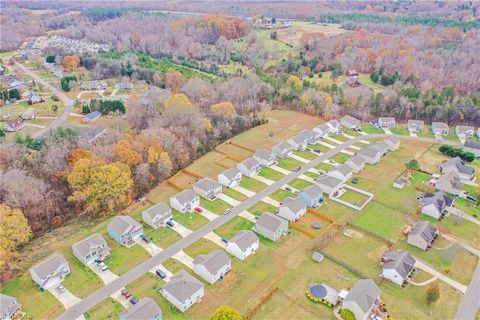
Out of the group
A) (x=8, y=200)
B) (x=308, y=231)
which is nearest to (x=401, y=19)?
(x=308, y=231)

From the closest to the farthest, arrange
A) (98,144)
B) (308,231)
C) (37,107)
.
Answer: (308,231)
(98,144)
(37,107)

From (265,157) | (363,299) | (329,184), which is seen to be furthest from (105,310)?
(265,157)

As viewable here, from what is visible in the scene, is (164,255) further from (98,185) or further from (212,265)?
(98,185)

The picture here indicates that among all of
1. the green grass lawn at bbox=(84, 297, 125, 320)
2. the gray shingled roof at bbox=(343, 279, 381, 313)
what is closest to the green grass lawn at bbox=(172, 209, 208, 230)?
the green grass lawn at bbox=(84, 297, 125, 320)

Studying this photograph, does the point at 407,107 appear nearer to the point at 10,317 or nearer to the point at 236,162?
the point at 236,162

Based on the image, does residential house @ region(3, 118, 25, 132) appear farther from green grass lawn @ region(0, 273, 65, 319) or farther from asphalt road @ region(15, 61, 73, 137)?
green grass lawn @ region(0, 273, 65, 319)

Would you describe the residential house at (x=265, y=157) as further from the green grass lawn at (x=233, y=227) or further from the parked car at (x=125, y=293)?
the parked car at (x=125, y=293)
